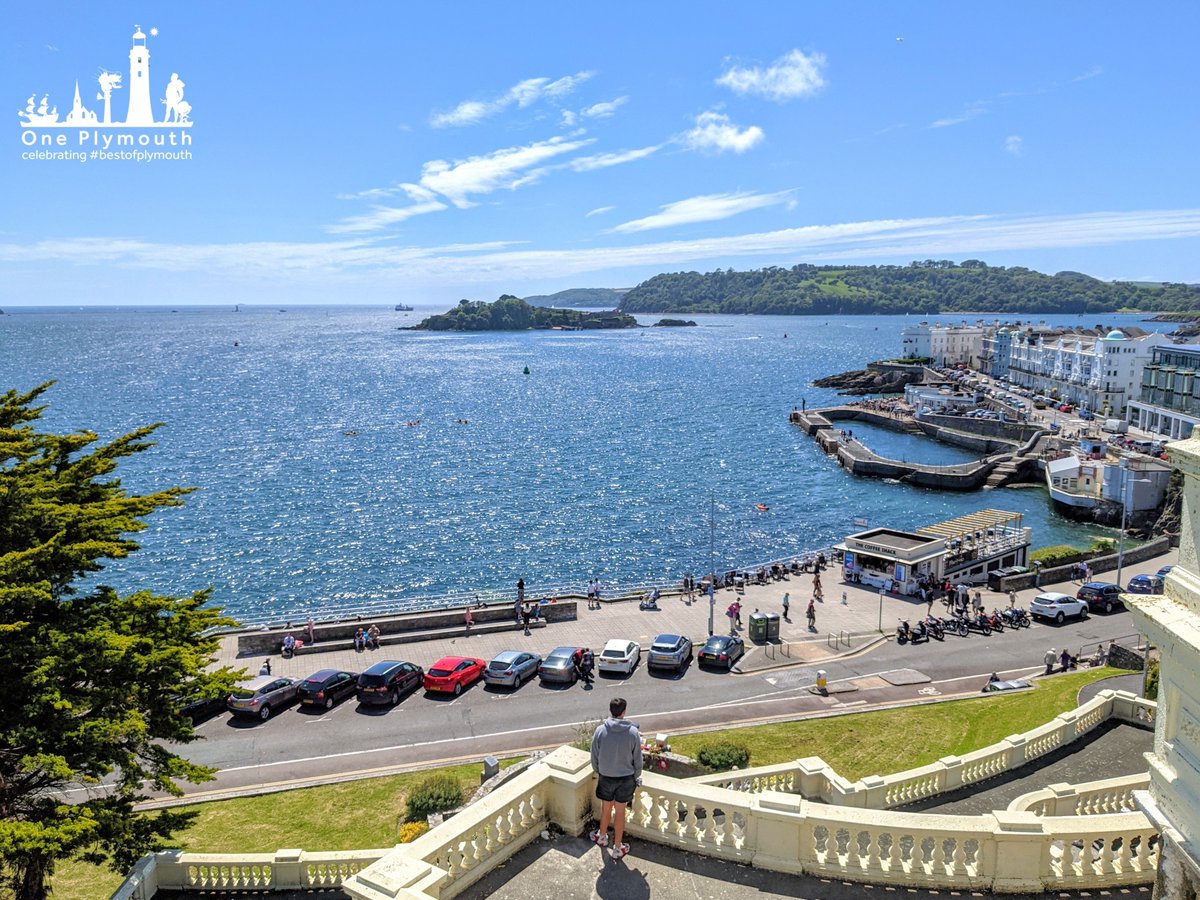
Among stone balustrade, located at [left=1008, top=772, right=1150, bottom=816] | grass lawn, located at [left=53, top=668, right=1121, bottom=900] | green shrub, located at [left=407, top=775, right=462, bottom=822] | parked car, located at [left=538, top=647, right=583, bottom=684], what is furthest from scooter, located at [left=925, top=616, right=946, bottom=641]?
green shrub, located at [left=407, top=775, right=462, bottom=822]

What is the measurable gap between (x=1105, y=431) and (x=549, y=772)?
102m

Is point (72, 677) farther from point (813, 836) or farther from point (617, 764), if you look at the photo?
point (813, 836)

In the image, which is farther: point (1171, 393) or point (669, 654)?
point (1171, 393)

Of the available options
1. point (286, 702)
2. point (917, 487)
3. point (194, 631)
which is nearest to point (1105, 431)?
point (917, 487)

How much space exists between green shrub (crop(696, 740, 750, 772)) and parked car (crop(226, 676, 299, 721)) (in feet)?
42.6

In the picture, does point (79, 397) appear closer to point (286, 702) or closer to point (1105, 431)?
point (286, 702)

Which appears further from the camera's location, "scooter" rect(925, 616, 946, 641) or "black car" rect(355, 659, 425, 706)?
"scooter" rect(925, 616, 946, 641)

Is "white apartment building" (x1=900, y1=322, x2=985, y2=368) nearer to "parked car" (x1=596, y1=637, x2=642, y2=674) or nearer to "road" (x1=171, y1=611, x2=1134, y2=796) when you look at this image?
"road" (x1=171, y1=611, x2=1134, y2=796)

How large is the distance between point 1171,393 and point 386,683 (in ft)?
307

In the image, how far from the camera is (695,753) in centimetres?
2069

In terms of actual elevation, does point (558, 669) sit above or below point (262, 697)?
below

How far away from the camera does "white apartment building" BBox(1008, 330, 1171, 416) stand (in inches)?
4235

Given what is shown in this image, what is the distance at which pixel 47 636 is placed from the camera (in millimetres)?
12883

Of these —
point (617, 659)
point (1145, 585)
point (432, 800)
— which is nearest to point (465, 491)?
point (617, 659)
